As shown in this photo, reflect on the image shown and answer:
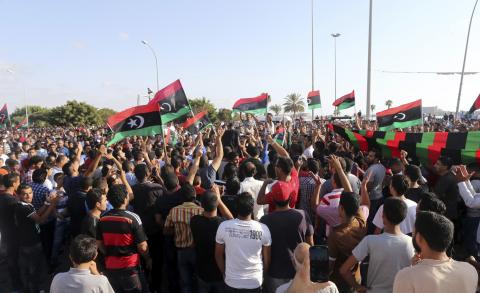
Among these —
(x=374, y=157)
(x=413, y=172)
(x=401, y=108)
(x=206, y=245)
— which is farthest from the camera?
(x=401, y=108)

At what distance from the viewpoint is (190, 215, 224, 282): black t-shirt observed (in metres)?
4.12

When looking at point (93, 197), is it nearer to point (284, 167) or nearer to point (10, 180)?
point (10, 180)

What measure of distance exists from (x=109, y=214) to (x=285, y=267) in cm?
199

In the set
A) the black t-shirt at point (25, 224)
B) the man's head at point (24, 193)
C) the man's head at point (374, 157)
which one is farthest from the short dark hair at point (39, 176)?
the man's head at point (374, 157)

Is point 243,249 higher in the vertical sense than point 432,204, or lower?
lower

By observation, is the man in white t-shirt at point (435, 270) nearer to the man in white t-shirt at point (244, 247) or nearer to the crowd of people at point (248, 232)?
the crowd of people at point (248, 232)

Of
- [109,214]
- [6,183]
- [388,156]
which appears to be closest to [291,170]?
[109,214]

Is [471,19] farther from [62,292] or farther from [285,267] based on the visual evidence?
[62,292]

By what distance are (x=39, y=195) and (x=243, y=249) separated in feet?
13.3

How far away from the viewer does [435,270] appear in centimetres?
234

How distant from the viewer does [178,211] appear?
15.0 feet

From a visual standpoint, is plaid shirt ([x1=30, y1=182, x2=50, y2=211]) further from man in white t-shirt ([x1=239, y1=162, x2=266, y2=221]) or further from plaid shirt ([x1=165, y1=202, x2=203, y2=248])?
man in white t-shirt ([x1=239, y1=162, x2=266, y2=221])

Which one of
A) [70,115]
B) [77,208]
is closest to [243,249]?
[77,208]

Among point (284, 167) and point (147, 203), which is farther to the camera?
point (147, 203)
